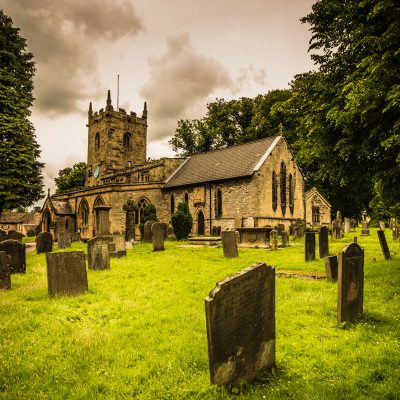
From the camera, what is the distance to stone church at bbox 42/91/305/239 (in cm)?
2612

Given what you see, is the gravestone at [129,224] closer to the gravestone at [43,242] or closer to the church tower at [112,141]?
the gravestone at [43,242]

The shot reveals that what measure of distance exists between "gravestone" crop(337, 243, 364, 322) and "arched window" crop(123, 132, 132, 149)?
4020cm

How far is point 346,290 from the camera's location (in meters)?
5.20

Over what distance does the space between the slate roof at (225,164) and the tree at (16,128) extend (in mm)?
12144

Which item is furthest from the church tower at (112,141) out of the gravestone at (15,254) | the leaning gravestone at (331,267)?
the leaning gravestone at (331,267)

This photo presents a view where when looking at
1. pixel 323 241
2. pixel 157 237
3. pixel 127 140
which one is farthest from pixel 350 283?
pixel 127 140

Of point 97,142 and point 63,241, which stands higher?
point 97,142

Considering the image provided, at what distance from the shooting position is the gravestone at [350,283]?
514 centimetres

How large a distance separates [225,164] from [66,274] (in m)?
23.5

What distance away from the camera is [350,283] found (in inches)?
209

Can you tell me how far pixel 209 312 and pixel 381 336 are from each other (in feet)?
9.87

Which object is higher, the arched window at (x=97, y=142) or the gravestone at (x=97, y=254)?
the arched window at (x=97, y=142)

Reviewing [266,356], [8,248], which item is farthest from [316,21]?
[8,248]

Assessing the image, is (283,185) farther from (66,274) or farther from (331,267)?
(66,274)
